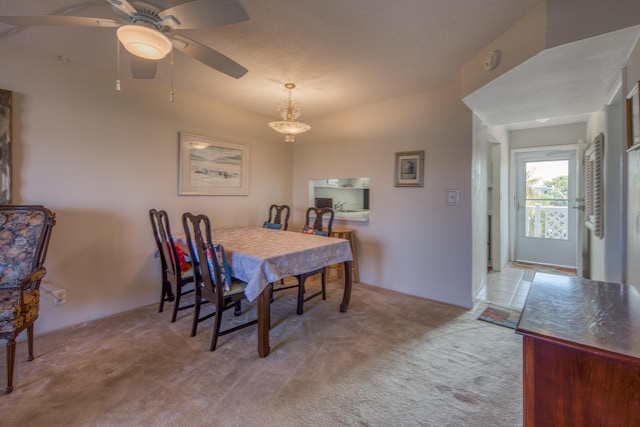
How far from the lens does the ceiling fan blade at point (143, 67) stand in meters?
1.81

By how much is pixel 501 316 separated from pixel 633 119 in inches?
78.5

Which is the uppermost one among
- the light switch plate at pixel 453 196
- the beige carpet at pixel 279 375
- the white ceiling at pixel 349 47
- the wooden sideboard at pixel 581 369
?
the white ceiling at pixel 349 47

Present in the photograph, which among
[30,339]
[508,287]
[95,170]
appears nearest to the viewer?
[30,339]

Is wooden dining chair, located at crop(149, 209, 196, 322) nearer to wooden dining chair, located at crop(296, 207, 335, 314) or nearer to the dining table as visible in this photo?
the dining table

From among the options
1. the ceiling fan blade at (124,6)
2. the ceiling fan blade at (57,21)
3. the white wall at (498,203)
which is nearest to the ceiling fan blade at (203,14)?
the ceiling fan blade at (124,6)

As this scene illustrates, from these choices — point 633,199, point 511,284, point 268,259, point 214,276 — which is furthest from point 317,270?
point 511,284

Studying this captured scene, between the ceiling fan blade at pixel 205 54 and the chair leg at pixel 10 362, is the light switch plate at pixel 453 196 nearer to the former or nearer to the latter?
the ceiling fan blade at pixel 205 54

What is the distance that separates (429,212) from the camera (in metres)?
3.20

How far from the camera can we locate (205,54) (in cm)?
170

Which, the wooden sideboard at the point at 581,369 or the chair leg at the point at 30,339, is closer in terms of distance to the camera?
the wooden sideboard at the point at 581,369

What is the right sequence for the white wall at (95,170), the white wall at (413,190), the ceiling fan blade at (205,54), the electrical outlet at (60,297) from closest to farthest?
the ceiling fan blade at (205,54) < the white wall at (95,170) < the electrical outlet at (60,297) < the white wall at (413,190)

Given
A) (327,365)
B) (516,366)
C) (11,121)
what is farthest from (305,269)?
(11,121)

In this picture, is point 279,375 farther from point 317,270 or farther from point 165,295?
point 165,295

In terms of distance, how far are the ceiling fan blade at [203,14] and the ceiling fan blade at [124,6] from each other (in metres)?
0.13
